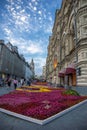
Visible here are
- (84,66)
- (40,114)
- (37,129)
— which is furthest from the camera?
(84,66)

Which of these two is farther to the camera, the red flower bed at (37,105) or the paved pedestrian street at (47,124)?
the red flower bed at (37,105)

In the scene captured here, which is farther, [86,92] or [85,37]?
[85,37]

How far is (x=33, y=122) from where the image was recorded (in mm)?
5992

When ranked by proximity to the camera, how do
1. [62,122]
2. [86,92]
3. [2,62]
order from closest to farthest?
[62,122], [86,92], [2,62]

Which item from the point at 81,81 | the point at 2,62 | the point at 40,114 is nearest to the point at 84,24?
the point at 81,81

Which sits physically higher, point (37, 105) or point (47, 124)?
point (37, 105)

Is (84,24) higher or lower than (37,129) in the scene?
higher

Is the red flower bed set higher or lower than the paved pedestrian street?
higher

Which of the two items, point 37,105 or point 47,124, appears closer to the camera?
point 47,124

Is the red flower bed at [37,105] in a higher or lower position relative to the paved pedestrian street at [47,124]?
higher

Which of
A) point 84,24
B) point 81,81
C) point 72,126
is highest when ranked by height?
point 84,24

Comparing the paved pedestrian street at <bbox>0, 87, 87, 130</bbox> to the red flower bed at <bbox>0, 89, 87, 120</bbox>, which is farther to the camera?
A: the red flower bed at <bbox>0, 89, 87, 120</bbox>

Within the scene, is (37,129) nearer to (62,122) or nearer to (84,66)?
(62,122)

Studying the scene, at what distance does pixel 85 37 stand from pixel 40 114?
17.4m
